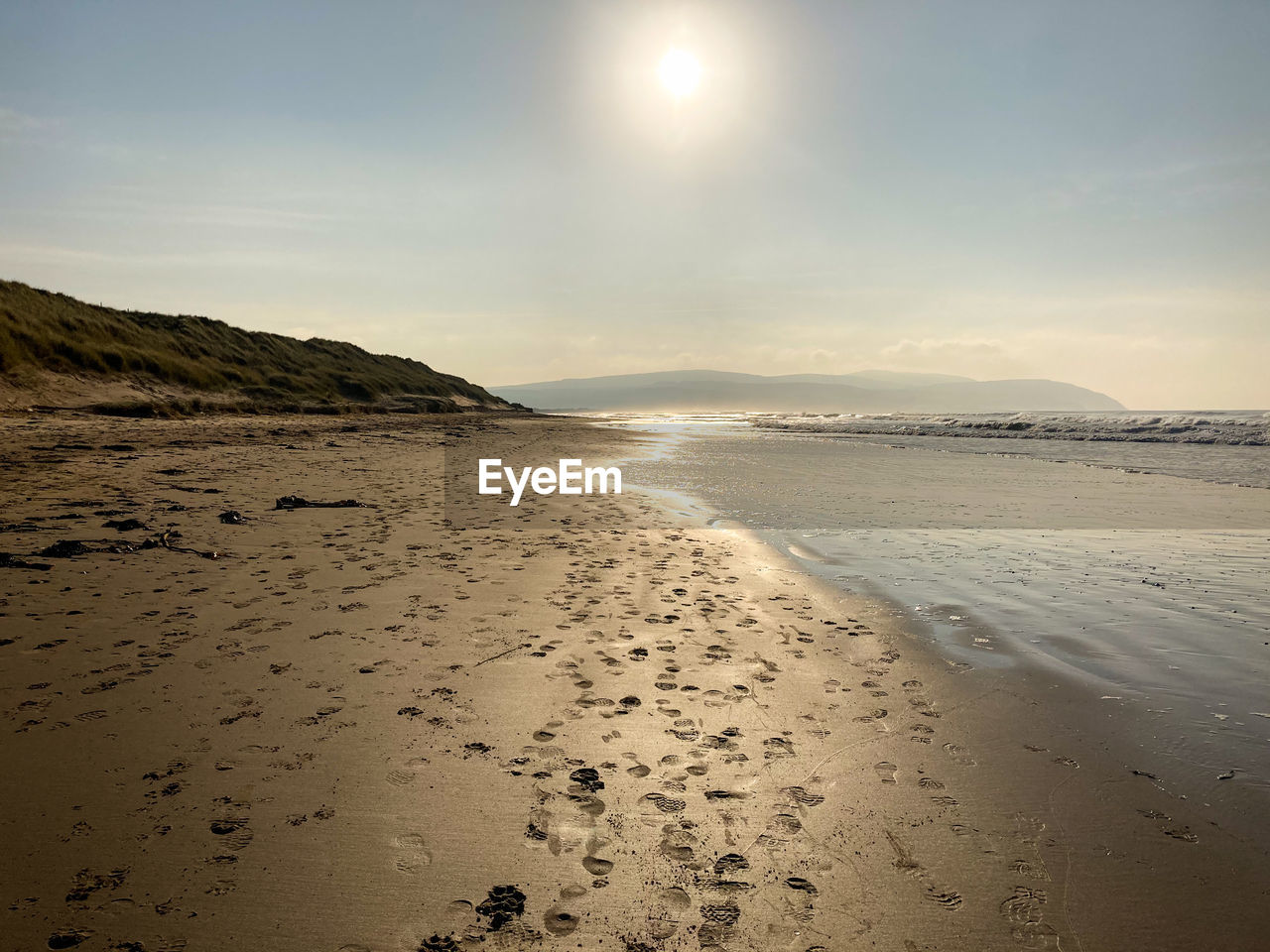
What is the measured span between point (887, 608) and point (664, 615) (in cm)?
235

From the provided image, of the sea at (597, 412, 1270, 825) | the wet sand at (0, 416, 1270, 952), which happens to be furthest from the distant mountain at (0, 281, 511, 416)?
the wet sand at (0, 416, 1270, 952)

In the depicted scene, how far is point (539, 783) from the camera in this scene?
3.23 meters

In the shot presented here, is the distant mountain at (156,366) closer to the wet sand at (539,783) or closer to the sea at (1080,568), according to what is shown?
the sea at (1080,568)

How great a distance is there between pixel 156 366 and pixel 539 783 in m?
35.1

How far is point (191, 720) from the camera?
142 inches

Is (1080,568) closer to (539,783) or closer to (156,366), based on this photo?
(539,783)

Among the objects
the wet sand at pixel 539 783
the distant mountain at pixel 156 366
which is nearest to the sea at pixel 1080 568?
the wet sand at pixel 539 783

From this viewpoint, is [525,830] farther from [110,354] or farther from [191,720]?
[110,354]

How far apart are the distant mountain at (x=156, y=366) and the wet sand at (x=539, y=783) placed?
23.1 metres

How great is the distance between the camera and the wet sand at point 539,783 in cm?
238

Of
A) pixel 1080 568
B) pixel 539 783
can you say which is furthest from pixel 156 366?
pixel 1080 568

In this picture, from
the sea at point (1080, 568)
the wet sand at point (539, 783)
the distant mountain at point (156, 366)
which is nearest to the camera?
the wet sand at point (539, 783)

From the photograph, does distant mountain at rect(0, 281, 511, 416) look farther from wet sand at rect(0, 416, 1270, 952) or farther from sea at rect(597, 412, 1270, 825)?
wet sand at rect(0, 416, 1270, 952)

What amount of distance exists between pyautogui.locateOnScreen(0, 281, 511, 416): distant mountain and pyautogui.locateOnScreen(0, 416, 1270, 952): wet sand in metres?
23.1
